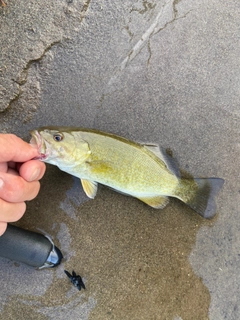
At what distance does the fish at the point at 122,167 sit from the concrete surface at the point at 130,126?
0.18 meters

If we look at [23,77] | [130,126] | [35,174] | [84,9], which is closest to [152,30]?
[84,9]

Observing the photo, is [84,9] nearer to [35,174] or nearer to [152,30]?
[152,30]

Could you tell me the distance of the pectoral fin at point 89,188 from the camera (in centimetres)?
282

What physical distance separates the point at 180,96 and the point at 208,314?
2025 millimetres

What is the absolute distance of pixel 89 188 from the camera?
9.30 ft

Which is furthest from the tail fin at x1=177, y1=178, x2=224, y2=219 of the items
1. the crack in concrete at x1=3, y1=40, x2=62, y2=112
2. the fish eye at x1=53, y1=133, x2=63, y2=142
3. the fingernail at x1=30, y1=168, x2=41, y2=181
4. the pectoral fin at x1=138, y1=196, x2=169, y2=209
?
the crack in concrete at x1=3, y1=40, x2=62, y2=112

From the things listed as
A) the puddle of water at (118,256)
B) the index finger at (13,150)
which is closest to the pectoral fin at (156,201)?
the puddle of water at (118,256)

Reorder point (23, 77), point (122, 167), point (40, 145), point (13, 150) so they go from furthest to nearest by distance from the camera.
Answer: point (23, 77), point (122, 167), point (40, 145), point (13, 150)

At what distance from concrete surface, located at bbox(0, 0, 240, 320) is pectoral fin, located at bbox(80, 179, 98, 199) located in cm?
20

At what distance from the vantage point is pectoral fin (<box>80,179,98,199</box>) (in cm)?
282

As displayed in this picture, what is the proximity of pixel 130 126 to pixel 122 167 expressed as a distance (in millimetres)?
494

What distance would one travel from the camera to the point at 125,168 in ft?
9.02

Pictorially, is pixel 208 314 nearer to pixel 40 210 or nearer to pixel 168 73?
pixel 40 210

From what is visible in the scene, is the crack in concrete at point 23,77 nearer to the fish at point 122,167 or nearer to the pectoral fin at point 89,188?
the fish at point 122,167
